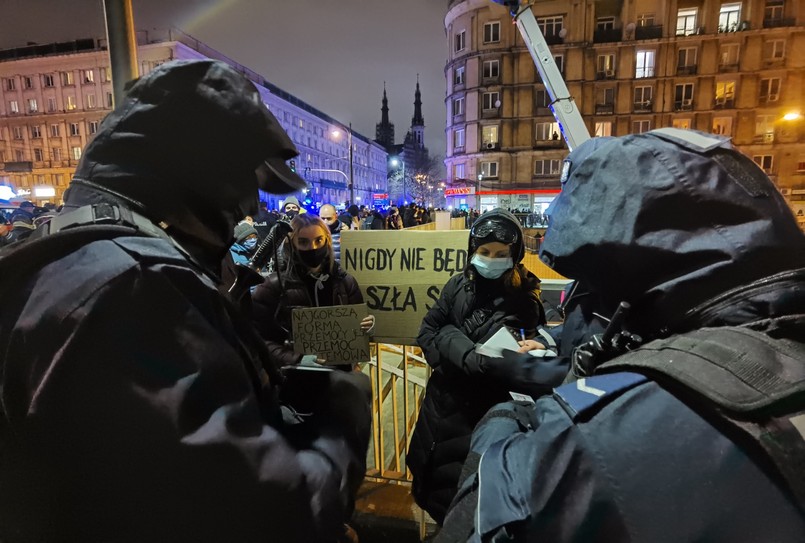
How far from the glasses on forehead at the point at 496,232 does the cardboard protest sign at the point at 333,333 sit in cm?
90

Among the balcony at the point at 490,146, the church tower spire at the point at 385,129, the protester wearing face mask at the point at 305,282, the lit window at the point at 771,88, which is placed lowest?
the protester wearing face mask at the point at 305,282

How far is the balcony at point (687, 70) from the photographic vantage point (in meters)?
38.4

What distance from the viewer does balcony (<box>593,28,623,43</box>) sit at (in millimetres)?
38750

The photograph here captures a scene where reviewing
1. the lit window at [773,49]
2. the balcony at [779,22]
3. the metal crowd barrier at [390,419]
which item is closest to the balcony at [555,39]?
the balcony at [779,22]

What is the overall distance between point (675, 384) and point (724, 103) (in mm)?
48899

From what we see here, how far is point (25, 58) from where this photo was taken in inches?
1949

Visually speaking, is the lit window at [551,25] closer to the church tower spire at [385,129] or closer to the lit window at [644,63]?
the lit window at [644,63]

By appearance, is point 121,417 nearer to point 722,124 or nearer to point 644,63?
point 644,63

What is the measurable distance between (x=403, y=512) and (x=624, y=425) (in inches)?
116

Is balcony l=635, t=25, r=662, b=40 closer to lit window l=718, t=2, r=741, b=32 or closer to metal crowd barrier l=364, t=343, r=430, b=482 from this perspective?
lit window l=718, t=2, r=741, b=32

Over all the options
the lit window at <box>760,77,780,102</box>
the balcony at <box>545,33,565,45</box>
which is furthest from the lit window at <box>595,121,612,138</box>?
the lit window at <box>760,77,780,102</box>

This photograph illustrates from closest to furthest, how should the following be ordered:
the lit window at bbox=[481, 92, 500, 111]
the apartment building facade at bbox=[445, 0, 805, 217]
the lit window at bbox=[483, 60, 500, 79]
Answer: the apartment building facade at bbox=[445, 0, 805, 217]
the lit window at bbox=[483, 60, 500, 79]
the lit window at bbox=[481, 92, 500, 111]

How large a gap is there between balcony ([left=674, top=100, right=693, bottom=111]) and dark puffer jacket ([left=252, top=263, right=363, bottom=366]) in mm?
45570

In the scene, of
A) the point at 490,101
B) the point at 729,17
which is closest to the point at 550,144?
the point at 490,101
